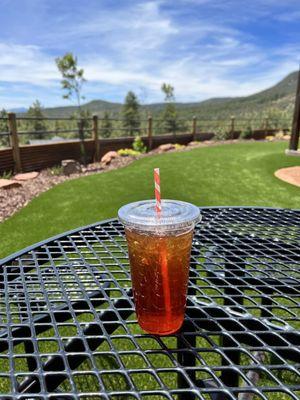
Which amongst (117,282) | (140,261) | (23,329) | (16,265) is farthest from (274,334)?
(16,265)

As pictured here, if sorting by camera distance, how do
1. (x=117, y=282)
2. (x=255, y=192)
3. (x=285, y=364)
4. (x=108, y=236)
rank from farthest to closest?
(x=255, y=192) < (x=108, y=236) < (x=117, y=282) < (x=285, y=364)

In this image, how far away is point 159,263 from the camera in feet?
2.27

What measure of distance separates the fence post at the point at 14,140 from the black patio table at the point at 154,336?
6366 mm

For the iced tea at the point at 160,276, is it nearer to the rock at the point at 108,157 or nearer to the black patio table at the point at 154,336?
the black patio table at the point at 154,336

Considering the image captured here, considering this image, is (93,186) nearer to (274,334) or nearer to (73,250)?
(73,250)

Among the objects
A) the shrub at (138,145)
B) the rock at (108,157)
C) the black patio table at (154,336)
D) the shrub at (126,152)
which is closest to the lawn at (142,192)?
the black patio table at (154,336)

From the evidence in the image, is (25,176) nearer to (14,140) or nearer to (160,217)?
(14,140)

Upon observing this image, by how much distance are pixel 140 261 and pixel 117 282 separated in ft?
1.12

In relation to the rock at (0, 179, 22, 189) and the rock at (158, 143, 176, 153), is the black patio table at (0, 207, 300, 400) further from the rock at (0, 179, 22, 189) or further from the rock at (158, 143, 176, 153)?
the rock at (158, 143, 176, 153)

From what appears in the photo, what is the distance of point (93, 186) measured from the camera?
6.12 m

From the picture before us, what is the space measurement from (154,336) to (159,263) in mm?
174

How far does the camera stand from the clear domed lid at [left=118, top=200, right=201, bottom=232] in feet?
2.23

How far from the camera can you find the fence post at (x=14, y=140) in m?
7.19

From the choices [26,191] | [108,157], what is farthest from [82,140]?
[26,191]
